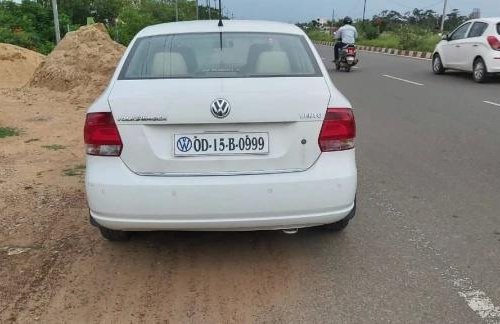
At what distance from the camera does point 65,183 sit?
5.52 metres

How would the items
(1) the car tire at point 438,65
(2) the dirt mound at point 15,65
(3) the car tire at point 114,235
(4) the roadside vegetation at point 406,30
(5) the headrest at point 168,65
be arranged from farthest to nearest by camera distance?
(4) the roadside vegetation at point 406,30 < (1) the car tire at point 438,65 < (2) the dirt mound at point 15,65 < (3) the car tire at point 114,235 < (5) the headrest at point 168,65

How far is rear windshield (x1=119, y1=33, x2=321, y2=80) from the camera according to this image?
373cm

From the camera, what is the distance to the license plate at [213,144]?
130 inches

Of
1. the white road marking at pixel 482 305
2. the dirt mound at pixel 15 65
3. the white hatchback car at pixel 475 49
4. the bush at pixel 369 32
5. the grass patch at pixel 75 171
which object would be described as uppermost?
the white hatchback car at pixel 475 49

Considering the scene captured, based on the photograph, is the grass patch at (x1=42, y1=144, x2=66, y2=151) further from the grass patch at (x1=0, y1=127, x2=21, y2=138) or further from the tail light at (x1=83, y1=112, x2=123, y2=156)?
the tail light at (x1=83, y1=112, x2=123, y2=156)

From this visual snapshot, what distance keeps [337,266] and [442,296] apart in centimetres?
70

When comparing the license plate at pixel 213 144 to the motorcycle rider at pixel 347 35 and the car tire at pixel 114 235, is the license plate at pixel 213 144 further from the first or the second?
the motorcycle rider at pixel 347 35

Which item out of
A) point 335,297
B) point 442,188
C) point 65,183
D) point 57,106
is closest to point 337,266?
point 335,297

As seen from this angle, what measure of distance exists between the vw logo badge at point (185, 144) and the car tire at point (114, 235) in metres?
0.98

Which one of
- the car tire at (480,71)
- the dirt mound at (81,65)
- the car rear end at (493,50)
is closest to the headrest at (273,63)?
the dirt mound at (81,65)

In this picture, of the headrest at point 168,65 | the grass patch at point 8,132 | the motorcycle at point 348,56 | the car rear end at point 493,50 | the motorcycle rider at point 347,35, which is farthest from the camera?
the motorcycle rider at point 347,35

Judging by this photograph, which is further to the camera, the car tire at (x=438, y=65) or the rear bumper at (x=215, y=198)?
the car tire at (x=438, y=65)

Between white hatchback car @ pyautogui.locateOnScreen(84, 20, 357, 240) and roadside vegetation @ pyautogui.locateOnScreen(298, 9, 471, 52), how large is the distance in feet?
85.3

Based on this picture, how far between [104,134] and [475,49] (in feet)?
42.7
